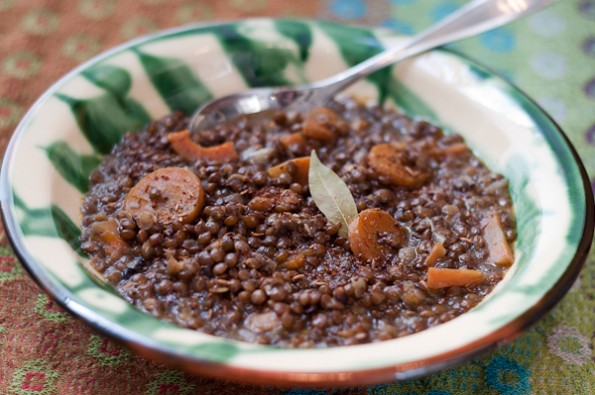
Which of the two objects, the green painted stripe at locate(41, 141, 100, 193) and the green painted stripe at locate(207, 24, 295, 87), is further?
the green painted stripe at locate(207, 24, 295, 87)

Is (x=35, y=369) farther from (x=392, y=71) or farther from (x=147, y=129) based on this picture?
(x=392, y=71)

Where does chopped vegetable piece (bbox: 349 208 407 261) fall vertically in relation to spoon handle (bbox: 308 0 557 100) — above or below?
below

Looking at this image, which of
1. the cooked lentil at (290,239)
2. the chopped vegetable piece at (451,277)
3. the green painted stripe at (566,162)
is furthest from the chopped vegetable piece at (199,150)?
the green painted stripe at (566,162)

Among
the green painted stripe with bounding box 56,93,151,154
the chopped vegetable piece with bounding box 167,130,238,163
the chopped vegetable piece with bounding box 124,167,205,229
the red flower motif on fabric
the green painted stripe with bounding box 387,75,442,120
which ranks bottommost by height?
the red flower motif on fabric

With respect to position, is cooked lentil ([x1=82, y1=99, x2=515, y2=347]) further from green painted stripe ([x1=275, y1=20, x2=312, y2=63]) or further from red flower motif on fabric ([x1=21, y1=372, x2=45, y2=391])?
green painted stripe ([x1=275, y1=20, x2=312, y2=63])

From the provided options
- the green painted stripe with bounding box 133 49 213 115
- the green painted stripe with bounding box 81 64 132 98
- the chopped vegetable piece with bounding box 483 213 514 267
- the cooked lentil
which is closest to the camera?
the cooked lentil

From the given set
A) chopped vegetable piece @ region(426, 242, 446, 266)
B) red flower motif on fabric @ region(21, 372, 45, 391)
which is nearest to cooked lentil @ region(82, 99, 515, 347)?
chopped vegetable piece @ region(426, 242, 446, 266)

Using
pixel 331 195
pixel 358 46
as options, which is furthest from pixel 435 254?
pixel 358 46
